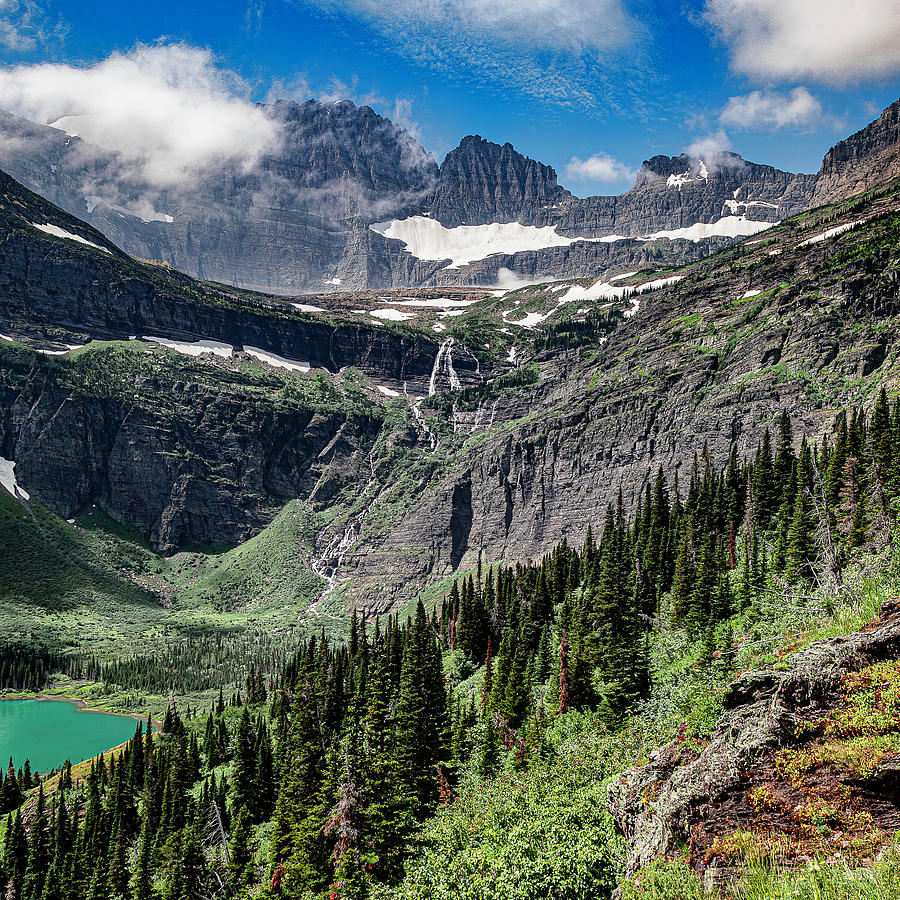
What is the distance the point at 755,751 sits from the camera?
13.6 metres

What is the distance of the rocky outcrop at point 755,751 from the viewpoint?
13.0 metres

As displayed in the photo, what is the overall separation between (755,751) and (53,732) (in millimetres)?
164175

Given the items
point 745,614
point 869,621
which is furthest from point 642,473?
point 869,621

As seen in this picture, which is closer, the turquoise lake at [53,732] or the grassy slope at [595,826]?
the grassy slope at [595,826]

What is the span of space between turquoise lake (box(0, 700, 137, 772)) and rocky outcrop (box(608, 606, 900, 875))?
140784 millimetres

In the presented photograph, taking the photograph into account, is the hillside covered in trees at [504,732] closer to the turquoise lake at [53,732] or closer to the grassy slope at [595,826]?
the grassy slope at [595,826]

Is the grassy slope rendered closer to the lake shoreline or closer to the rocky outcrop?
the rocky outcrop

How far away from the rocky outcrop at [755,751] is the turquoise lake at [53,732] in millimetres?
140784

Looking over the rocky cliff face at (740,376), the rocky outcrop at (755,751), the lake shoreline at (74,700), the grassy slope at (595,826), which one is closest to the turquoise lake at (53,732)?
the lake shoreline at (74,700)

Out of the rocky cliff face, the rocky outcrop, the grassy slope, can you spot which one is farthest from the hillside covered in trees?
the rocky cliff face

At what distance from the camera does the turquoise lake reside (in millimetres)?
126062

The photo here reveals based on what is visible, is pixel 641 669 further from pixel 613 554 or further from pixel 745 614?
pixel 613 554

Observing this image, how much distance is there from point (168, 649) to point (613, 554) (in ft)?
490

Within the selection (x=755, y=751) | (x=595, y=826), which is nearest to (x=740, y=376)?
(x=595, y=826)
